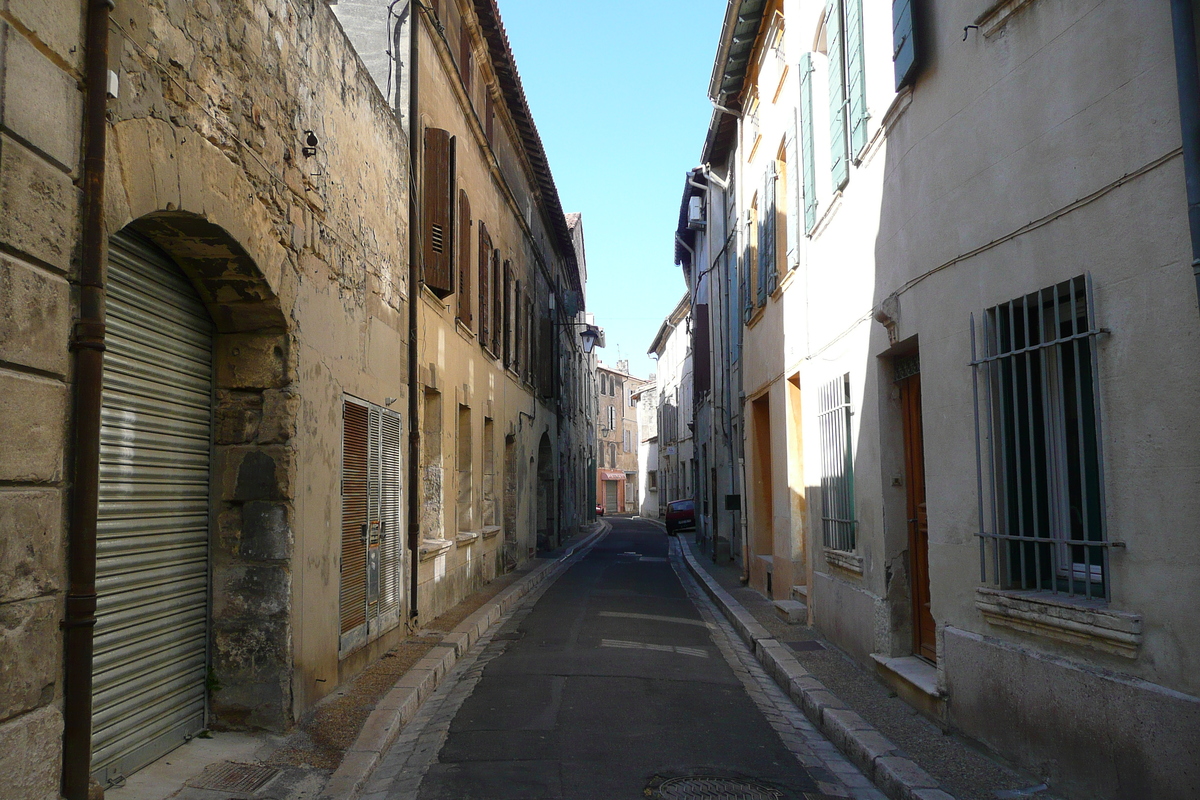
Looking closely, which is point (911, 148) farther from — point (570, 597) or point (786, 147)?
point (570, 597)

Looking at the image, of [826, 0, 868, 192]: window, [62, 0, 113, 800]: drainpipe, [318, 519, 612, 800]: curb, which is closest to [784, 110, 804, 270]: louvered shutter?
[826, 0, 868, 192]: window

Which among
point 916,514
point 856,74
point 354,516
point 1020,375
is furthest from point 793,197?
point 354,516

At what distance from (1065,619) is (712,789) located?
6.07 feet

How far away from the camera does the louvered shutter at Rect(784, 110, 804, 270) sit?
388 inches

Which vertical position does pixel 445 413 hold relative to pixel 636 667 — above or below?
above

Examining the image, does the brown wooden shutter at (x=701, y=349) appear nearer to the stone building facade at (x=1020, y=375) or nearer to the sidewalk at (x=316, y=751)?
the stone building facade at (x=1020, y=375)

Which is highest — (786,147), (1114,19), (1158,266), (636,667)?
(786,147)

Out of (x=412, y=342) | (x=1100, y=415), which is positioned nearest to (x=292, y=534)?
(x=412, y=342)

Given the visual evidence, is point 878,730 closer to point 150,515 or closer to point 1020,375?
point 1020,375

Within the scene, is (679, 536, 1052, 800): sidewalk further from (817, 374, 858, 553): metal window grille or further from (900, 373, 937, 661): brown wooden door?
(817, 374, 858, 553): metal window grille

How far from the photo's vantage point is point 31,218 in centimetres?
310

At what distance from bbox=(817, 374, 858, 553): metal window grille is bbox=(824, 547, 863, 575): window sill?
0.06 metres

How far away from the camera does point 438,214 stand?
10.1 m

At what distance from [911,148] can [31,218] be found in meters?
5.02
